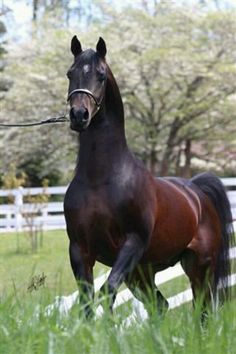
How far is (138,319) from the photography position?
2.97 m

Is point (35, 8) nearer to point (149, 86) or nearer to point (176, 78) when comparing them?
point (149, 86)

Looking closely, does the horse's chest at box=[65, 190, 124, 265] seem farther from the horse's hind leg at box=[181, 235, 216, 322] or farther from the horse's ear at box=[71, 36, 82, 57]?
the horse's hind leg at box=[181, 235, 216, 322]

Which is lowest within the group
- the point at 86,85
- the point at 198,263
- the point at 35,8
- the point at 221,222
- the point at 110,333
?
the point at 198,263

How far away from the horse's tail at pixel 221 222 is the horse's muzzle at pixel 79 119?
5.57 feet

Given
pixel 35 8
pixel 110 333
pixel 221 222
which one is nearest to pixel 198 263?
pixel 221 222

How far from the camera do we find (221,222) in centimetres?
547

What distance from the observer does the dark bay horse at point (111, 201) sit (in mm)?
4082

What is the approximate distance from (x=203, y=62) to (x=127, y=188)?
→ 76.1 ft

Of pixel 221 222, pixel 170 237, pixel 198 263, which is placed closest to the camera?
pixel 170 237

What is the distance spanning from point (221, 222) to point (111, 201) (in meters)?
1.56

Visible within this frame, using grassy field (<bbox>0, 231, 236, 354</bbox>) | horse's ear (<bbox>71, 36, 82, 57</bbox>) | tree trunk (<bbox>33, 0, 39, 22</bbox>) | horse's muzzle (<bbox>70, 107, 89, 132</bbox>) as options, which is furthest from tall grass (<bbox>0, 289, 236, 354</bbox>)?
tree trunk (<bbox>33, 0, 39, 22</bbox>)

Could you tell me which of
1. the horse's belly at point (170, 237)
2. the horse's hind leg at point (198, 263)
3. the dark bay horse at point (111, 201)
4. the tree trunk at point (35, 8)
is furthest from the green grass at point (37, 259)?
the tree trunk at point (35, 8)

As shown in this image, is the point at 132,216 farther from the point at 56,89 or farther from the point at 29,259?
the point at 56,89

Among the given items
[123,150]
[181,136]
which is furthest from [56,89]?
[123,150]
